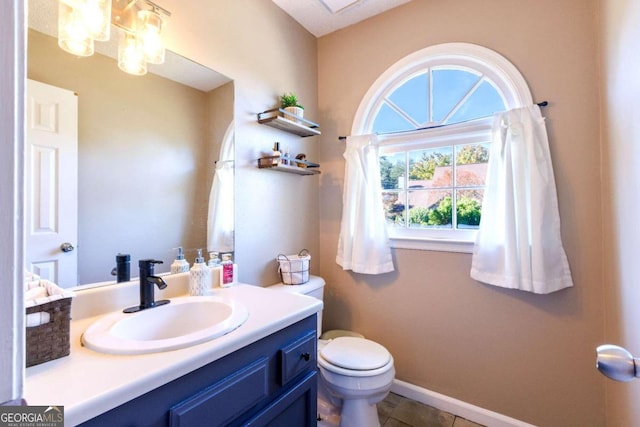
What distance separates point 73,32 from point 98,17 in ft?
0.35

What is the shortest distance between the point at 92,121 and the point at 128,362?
2.76 ft

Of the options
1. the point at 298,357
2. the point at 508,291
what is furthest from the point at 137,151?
the point at 508,291

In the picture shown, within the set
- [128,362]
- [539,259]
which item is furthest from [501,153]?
[128,362]

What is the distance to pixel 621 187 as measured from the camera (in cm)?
107

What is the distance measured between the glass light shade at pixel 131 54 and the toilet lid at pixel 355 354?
152cm

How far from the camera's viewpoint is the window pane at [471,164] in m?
1.61

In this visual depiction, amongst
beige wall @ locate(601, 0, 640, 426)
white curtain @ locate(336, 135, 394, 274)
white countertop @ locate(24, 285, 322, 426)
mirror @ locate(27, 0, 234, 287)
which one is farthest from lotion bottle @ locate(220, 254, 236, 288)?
beige wall @ locate(601, 0, 640, 426)

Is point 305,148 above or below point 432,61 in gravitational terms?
below


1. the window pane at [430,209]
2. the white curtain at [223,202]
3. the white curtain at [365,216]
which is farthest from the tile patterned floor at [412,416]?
the white curtain at [223,202]

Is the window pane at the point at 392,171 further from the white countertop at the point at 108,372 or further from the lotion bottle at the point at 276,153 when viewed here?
the white countertop at the point at 108,372

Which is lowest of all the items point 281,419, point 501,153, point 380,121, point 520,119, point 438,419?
point 438,419

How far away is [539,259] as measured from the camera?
4.31 feet

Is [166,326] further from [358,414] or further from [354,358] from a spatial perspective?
[358,414]

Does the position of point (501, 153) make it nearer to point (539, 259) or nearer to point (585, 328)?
point (539, 259)
